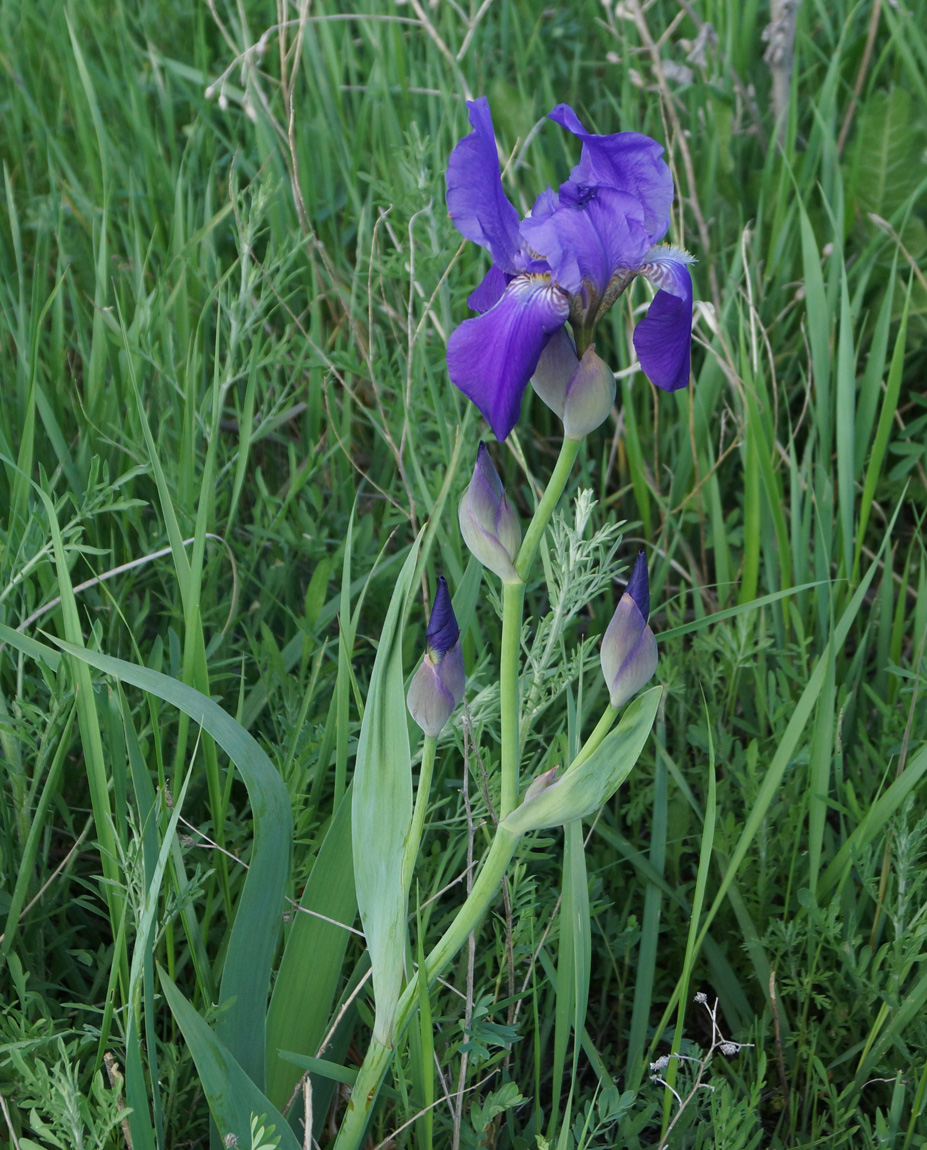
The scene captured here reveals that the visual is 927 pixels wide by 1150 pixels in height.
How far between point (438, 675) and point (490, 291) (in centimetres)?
38

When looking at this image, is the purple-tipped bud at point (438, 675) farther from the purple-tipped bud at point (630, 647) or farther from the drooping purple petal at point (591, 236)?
the drooping purple petal at point (591, 236)

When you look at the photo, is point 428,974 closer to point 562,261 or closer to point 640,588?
point 640,588

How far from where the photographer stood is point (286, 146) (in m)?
2.18

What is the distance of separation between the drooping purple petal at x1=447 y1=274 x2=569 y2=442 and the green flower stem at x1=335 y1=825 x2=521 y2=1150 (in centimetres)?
40

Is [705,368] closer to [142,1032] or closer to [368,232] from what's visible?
[368,232]

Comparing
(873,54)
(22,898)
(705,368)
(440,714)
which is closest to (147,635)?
(22,898)

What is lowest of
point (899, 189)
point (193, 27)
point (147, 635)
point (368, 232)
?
point (147, 635)

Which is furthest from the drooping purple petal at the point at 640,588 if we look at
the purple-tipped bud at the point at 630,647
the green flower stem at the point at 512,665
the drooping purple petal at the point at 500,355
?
the drooping purple petal at the point at 500,355

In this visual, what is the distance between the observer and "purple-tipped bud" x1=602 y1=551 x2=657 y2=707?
0.99 meters

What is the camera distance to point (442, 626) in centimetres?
100

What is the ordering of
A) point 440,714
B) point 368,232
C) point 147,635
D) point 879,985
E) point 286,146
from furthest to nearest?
point 286,146, point 368,232, point 147,635, point 879,985, point 440,714

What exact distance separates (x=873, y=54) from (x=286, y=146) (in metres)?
1.54

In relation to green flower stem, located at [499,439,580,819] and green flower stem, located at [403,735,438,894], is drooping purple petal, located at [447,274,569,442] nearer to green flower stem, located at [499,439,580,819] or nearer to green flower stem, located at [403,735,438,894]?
green flower stem, located at [499,439,580,819]

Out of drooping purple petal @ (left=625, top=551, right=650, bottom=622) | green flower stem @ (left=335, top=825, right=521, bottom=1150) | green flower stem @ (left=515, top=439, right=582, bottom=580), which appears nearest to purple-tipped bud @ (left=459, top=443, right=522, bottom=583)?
green flower stem @ (left=515, top=439, right=582, bottom=580)
